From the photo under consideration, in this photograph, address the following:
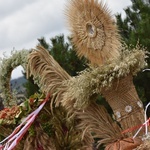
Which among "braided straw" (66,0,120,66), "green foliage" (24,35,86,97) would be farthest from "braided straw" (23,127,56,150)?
"green foliage" (24,35,86,97)

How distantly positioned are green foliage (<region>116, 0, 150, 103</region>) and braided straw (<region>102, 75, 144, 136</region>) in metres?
2.23

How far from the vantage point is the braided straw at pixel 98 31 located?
3.27 metres

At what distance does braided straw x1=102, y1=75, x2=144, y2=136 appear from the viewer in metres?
3.17

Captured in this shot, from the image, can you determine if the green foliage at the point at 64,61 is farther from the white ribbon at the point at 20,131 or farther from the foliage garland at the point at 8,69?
the white ribbon at the point at 20,131

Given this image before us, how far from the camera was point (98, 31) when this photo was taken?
329 centimetres

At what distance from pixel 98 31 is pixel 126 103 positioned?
0.45 metres

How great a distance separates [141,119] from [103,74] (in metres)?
0.34

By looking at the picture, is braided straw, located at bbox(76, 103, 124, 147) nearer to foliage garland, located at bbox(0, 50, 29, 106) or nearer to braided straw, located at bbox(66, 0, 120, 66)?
braided straw, located at bbox(66, 0, 120, 66)

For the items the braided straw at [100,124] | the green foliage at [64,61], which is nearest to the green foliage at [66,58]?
the green foliage at [64,61]

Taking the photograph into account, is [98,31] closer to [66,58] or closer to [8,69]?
[8,69]

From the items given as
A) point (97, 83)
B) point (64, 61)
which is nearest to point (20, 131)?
point (97, 83)

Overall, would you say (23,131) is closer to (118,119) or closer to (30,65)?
(30,65)

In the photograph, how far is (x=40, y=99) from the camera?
3967mm

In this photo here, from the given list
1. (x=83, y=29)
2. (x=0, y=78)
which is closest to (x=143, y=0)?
(x=0, y=78)
